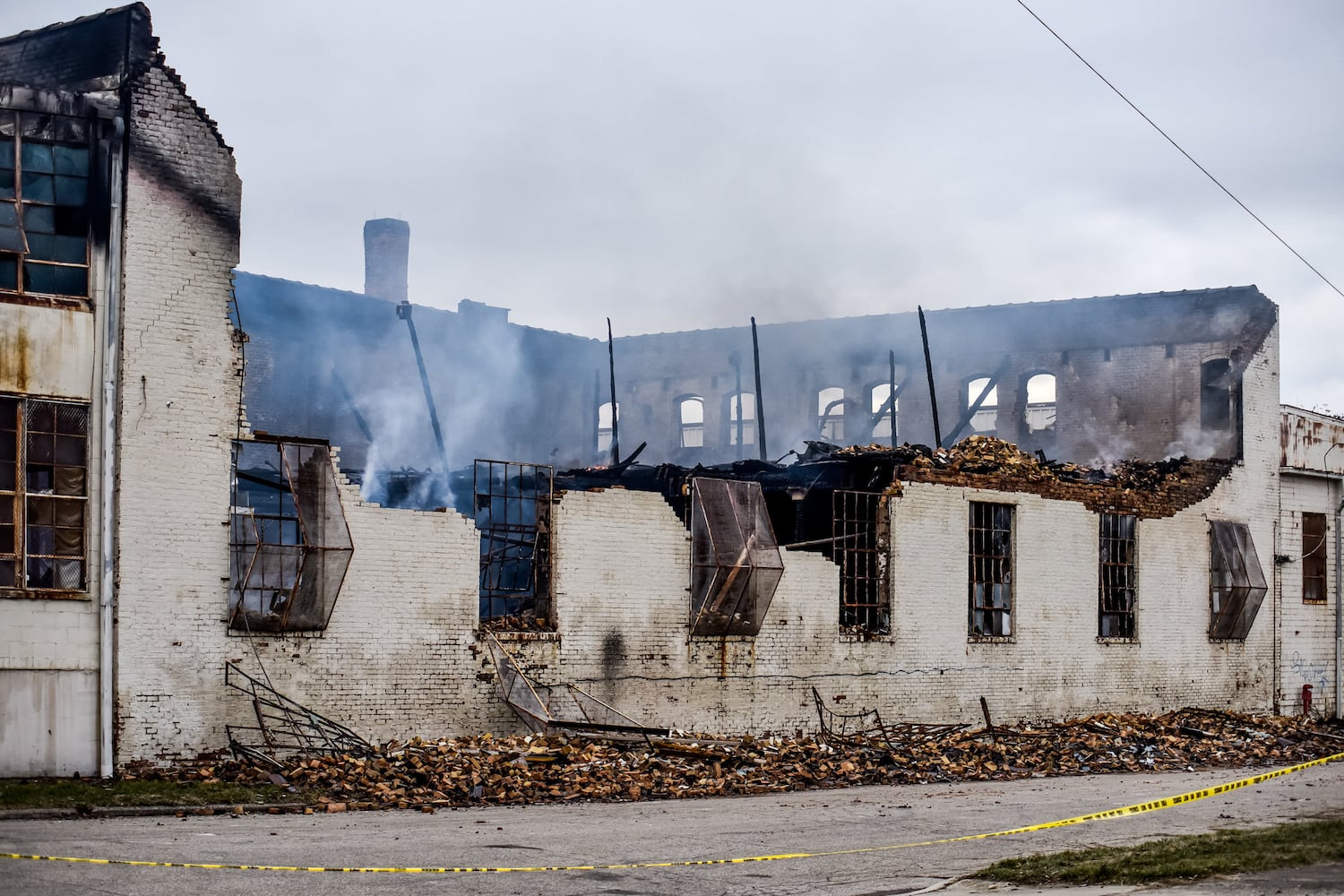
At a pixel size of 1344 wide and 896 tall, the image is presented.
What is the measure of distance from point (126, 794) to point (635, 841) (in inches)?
206

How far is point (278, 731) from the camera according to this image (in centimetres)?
1662

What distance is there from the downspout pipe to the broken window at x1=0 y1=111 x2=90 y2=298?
0.29 metres

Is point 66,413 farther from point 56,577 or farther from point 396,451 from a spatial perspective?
point 396,451

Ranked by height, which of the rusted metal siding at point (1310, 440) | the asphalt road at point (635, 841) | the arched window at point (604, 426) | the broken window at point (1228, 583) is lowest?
the asphalt road at point (635, 841)

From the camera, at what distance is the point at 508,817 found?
47.6 feet

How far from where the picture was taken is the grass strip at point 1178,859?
10.0 metres

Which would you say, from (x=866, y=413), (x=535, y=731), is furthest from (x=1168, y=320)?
(x=535, y=731)

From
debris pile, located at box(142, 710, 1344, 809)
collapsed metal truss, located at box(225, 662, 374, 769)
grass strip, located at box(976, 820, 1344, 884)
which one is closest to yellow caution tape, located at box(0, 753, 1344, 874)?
grass strip, located at box(976, 820, 1344, 884)

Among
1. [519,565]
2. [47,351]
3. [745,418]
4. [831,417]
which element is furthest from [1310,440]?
[47,351]

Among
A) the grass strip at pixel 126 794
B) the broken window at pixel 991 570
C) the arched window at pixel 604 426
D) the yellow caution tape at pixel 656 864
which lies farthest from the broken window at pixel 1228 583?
the grass strip at pixel 126 794

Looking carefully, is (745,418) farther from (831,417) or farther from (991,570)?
(991,570)

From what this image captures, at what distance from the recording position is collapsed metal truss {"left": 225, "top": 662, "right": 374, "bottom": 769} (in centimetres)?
1638

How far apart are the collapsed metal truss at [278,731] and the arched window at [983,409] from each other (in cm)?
2495

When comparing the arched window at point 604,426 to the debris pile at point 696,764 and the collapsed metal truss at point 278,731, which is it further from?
the collapsed metal truss at point 278,731
